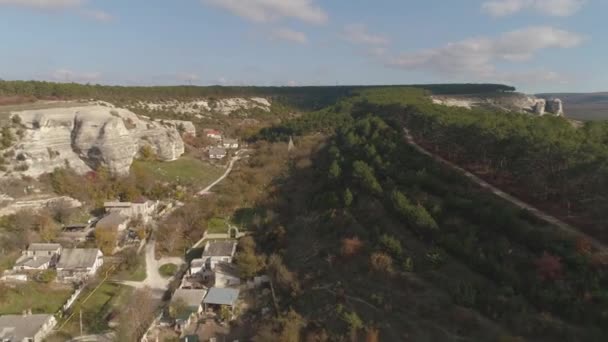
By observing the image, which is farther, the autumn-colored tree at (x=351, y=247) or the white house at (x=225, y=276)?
the white house at (x=225, y=276)

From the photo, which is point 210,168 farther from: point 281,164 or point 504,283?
point 504,283

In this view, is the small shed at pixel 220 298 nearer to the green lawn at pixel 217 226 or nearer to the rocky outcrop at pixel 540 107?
the green lawn at pixel 217 226

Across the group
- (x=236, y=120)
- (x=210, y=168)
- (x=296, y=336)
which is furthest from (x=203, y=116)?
(x=296, y=336)

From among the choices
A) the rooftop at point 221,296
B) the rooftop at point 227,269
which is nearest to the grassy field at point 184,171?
the rooftop at point 227,269

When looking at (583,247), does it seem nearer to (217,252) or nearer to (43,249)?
(217,252)

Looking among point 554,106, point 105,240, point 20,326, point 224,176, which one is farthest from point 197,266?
point 554,106

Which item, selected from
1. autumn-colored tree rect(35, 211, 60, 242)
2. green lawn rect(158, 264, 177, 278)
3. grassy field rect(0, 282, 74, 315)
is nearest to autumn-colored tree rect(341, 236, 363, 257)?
green lawn rect(158, 264, 177, 278)
